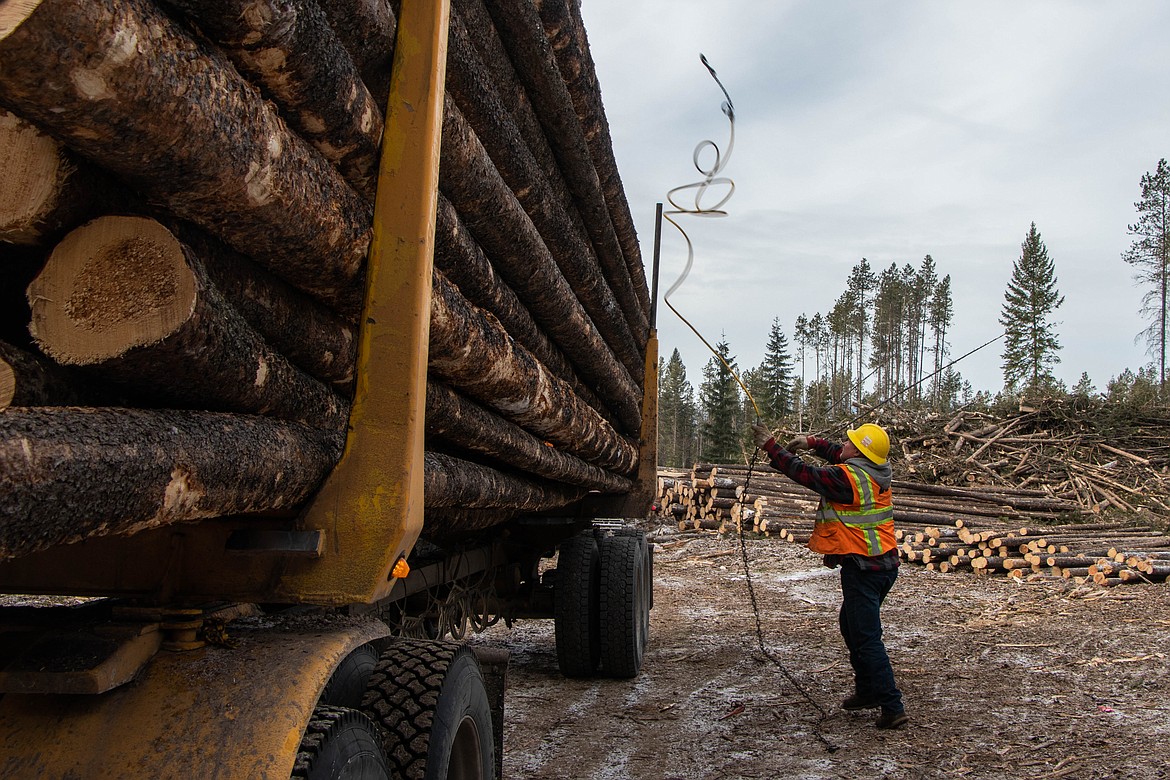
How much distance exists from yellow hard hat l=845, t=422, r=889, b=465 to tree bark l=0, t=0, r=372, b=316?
4.83m

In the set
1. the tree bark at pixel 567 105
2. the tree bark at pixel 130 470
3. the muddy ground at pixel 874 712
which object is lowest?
the muddy ground at pixel 874 712

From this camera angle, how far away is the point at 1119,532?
12.6 metres

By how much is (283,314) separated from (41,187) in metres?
0.71

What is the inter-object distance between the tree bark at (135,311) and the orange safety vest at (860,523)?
4985 millimetres

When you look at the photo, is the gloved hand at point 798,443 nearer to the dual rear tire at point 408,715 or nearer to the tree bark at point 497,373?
the tree bark at point 497,373

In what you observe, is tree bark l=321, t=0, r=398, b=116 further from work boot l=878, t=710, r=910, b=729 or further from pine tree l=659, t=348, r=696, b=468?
pine tree l=659, t=348, r=696, b=468

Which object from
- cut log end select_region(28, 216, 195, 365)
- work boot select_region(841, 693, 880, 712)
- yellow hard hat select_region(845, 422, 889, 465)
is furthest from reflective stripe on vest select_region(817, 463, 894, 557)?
cut log end select_region(28, 216, 195, 365)

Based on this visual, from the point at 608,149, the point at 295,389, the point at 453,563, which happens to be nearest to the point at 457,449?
the point at 295,389

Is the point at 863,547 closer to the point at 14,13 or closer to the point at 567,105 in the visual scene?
the point at 567,105

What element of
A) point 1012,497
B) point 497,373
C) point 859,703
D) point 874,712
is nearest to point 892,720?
point 859,703

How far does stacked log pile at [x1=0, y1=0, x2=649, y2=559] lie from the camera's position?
1.26 meters

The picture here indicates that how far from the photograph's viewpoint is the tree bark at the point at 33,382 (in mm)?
1334

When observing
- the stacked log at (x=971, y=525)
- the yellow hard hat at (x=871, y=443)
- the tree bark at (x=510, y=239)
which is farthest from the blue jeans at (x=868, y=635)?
the stacked log at (x=971, y=525)

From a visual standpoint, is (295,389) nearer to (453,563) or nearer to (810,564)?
(453,563)
